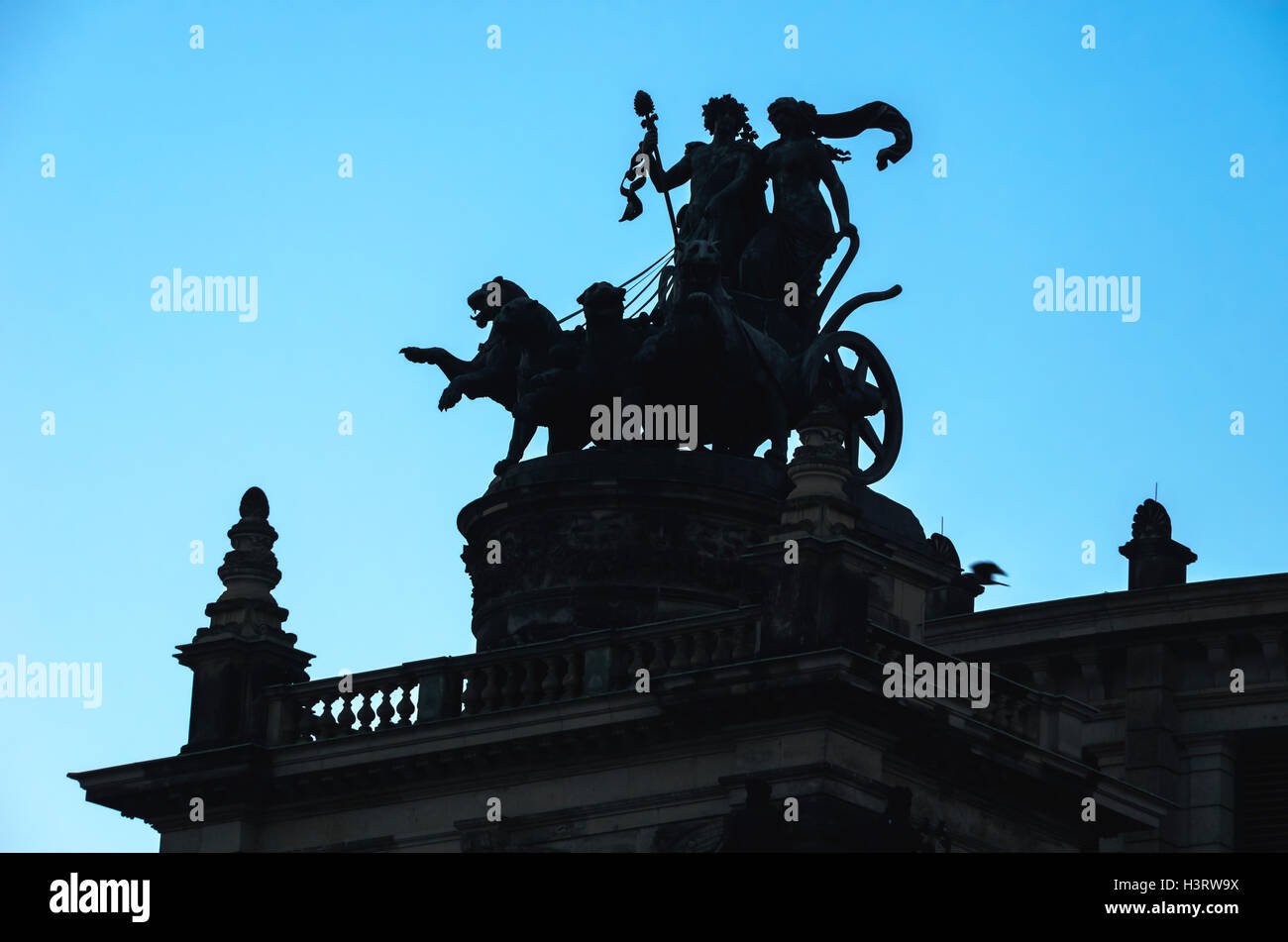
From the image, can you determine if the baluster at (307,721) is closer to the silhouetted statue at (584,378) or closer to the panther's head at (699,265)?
the silhouetted statue at (584,378)

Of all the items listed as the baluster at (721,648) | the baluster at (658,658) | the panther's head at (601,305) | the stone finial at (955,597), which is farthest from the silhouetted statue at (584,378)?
the stone finial at (955,597)

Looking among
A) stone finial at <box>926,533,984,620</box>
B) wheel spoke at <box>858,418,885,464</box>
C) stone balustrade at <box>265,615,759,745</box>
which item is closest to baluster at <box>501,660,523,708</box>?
stone balustrade at <box>265,615,759,745</box>

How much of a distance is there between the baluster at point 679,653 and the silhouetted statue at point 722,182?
7.90m

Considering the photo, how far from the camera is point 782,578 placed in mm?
53469

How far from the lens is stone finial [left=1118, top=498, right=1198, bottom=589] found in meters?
69.6

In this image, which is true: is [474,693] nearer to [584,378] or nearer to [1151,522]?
[584,378]

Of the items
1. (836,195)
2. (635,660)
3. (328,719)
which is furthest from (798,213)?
Result: (328,719)

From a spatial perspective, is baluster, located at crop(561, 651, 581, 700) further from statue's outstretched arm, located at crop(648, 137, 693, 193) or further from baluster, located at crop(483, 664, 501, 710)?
statue's outstretched arm, located at crop(648, 137, 693, 193)

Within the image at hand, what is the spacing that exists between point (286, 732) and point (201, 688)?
1449 millimetres

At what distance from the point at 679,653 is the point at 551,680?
1.93m

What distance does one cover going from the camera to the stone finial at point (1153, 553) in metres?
69.6

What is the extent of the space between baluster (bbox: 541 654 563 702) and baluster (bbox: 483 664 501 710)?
70 centimetres
